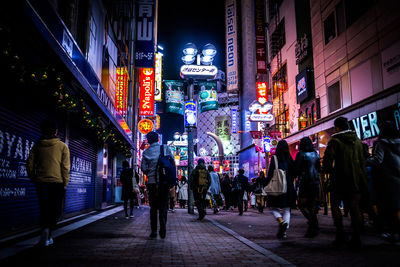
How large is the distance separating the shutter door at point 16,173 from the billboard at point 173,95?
1005 cm

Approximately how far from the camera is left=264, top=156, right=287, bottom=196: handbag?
6031mm

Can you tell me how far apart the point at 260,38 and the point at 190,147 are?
642 inches

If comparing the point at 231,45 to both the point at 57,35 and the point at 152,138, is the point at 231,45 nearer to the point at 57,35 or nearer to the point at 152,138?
the point at 57,35

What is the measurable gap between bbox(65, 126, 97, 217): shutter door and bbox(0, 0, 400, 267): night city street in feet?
0.23

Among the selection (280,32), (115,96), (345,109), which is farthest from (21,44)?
(280,32)

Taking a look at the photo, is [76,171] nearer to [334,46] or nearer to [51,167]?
[51,167]

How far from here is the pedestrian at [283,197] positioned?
6.01 metres

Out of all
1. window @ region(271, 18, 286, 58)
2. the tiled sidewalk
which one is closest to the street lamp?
the tiled sidewalk

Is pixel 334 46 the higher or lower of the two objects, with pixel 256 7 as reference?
lower

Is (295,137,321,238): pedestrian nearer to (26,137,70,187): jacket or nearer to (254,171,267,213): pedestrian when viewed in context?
(26,137,70,187): jacket

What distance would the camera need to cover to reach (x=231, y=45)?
1344 inches

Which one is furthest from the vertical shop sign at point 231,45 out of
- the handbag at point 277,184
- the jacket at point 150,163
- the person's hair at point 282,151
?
the jacket at point 150,163

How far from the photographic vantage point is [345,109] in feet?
48.2

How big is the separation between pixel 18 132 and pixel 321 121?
14.7 m
